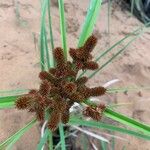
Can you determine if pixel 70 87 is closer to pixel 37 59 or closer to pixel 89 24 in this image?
pixel 89 24

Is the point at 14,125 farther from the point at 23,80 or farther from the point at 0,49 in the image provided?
the point at 0,49

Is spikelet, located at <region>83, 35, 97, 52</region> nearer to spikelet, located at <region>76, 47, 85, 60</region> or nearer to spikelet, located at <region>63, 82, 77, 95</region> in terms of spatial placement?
spikelet, located at <region>76, 47, 85, 60</region>

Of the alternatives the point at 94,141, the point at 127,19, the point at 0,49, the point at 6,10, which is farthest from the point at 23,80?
the point at 127,19

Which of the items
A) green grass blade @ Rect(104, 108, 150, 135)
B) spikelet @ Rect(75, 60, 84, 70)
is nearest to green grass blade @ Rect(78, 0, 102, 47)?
spikelet @ Rect(75, 60, 84, 70)

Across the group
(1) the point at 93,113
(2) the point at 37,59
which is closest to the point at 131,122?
(1) the point at 93,113

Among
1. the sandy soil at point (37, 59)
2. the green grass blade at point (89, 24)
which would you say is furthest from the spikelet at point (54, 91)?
the sandy soil at point (37, 59)

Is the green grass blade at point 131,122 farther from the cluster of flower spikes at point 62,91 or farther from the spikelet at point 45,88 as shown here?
the spikelet at point 45,88
